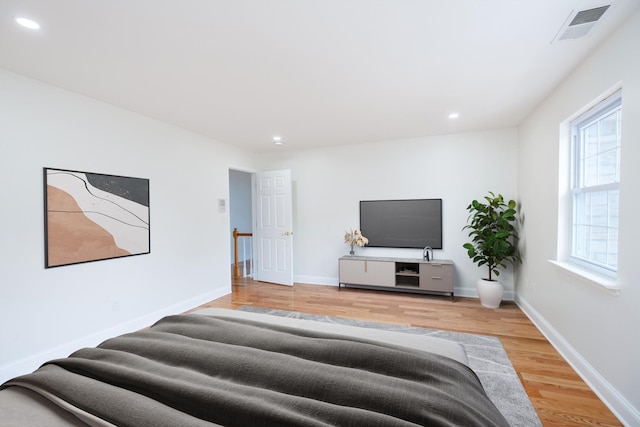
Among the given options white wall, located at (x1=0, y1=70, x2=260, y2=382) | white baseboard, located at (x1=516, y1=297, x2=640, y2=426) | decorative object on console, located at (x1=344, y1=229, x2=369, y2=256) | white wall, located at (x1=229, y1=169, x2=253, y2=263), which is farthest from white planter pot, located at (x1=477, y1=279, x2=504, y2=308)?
white wall, located at (x1=229, y1=169, x2=253, y2=263)

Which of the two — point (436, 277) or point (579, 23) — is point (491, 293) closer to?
point (436, 277)

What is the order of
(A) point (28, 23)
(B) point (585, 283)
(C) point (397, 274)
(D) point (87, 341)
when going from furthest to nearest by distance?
(C) point (397, 274) → (D) point (87, 341) → (B) point (585, 283) → (A) point (28, 23)

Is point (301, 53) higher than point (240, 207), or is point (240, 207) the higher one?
point (301, 53)

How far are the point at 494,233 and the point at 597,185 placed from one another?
1.67 metres

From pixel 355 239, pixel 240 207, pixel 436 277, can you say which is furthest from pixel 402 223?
pixel 240 207

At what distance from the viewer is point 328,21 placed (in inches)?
68.1

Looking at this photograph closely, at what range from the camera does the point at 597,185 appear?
2.21 m

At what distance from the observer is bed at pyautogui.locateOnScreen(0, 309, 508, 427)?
3.03 feet

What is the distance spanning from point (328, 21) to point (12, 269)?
3063 millimetres

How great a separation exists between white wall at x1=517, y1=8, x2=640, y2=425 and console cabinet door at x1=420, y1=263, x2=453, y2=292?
98 centimetres

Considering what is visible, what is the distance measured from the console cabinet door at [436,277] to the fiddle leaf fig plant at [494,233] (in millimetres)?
406

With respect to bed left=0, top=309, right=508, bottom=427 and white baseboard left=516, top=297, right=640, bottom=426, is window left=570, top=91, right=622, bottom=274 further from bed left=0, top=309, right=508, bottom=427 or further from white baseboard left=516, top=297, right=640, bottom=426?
bed left=0, top=309, right=508, bottom=427

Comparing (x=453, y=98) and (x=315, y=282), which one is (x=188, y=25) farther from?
(x=315, y=282)

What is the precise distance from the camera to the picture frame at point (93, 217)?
2482 mm
